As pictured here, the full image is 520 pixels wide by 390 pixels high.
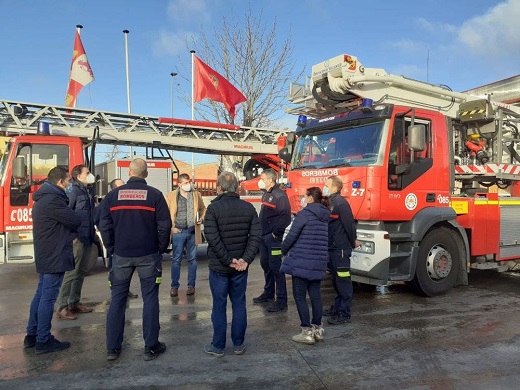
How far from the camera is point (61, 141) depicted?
320 inches

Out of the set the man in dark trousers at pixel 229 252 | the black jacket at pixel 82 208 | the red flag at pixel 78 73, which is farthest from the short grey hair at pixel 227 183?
the red flag at pixel 78 73

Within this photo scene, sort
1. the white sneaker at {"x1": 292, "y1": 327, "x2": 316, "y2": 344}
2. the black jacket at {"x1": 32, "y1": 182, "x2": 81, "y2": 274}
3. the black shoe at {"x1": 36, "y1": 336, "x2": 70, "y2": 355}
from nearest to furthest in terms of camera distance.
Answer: the black shoe at {"x1": 36, "y1": 336, "x2": 70, "y2": 355} → the black jacket at {"x1": 32, "y1": 182, "x2": 81, "y2": 274} → the white sneaker at {"x1": 292, "y1": 327, "x2": 316, "y2": 344}

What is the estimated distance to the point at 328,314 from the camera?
221 inches

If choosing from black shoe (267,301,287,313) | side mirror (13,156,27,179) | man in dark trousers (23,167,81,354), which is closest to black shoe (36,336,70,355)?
man in dark trousers (23,167,81,354)

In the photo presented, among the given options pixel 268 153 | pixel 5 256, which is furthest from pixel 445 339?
pixel 268 153

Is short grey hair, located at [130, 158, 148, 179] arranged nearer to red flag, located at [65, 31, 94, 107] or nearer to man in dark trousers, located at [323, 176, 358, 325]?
man in dark trousers, located at [323, 176, 358, 325]

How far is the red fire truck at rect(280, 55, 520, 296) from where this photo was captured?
600 centimetres

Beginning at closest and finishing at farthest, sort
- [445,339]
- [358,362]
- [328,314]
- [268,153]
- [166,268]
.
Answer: [358,362] < [445,339] < [328,314] < [166,268] < [268,153]

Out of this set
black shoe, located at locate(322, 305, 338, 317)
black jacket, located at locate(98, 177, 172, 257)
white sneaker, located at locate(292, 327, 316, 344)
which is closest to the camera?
black jacket, located at locate(98, 177, 172, 257)

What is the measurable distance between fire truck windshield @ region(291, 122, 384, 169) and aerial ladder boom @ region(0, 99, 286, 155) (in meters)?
4.39

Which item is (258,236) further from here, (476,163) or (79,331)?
(476,163)

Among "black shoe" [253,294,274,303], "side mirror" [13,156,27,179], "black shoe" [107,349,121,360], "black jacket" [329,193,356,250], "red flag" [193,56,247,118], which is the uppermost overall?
"red flag" [193,56,247,118]

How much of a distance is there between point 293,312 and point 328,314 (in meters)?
0.48

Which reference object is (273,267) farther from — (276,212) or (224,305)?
(224,305)
